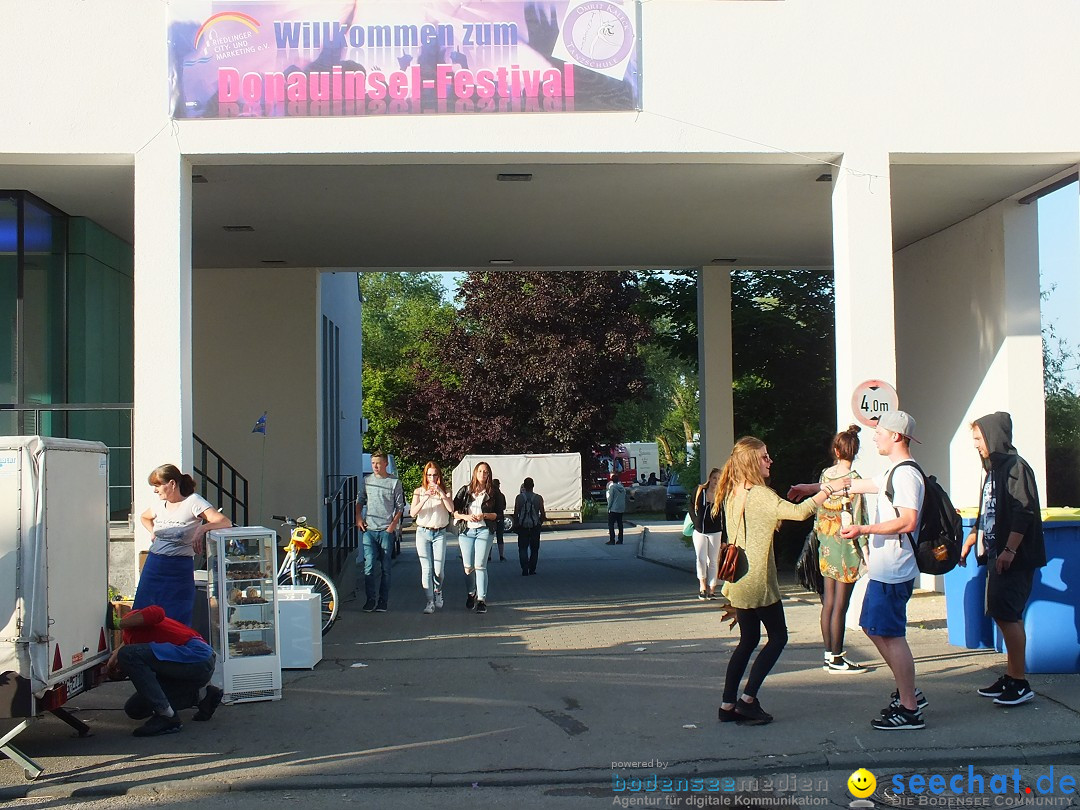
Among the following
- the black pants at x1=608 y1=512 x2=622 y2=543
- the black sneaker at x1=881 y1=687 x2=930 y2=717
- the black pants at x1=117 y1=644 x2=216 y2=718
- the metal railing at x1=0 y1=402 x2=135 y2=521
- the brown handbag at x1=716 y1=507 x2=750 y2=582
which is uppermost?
the metal railing at x1=0 y1=402 x2=135 y2=521

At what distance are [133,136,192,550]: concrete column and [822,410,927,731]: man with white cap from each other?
19.6 feet

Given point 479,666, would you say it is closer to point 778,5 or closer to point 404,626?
point 404,626

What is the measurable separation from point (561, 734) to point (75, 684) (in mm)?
2950

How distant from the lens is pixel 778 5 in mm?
10133

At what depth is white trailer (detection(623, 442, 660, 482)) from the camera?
6036 cm

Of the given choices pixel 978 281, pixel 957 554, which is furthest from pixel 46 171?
pixel 978 281

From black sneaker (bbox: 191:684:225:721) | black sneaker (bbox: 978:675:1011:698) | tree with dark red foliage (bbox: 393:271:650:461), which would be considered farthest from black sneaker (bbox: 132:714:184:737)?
tree with dark red foliage (bbox: 393:271:650:461)

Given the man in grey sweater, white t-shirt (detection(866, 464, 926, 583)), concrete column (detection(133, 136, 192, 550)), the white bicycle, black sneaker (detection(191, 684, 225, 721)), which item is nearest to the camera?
white t-shirt (detection(866, 464, 926, 583))

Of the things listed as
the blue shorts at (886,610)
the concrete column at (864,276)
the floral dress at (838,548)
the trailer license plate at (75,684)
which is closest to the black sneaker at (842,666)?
the floral dress at (838,548)

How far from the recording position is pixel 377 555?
12445 mm

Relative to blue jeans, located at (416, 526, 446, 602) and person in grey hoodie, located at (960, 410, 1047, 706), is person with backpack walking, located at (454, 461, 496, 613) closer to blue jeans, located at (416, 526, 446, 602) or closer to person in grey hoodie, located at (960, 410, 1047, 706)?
blue jeans, located at (416, 526, 446, 602)

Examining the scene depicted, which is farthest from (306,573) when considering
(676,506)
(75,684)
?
(676,506)

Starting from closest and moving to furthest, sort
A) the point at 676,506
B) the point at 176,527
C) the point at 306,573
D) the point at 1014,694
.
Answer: the point at 1014,694 < the point at 176,527 < the point at 306,573 < the point at 676,506

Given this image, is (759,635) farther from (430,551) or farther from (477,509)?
(430,551)
